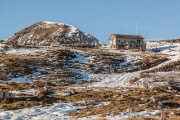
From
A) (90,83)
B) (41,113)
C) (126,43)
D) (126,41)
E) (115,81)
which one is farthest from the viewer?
(126,41)

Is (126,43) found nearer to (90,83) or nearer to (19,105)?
(90,83)

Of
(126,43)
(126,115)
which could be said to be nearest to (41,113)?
(126,115)

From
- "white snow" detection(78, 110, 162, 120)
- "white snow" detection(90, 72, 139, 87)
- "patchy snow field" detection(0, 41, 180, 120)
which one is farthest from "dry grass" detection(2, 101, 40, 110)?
"white snow" detection(90, 72, 139, 87)

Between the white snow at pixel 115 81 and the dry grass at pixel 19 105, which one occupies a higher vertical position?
the dry grass at pixel 19 105

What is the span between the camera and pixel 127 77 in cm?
6819

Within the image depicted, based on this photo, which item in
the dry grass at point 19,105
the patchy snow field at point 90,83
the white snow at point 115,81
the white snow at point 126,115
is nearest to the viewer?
the white snow at point 126,115

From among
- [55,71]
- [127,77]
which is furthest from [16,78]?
[127,77]

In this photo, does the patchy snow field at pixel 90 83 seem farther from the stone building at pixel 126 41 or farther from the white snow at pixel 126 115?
the stone building at pixel 126 41

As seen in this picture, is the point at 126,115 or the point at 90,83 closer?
the point at 126,115

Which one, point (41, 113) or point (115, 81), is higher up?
point (41, 113)

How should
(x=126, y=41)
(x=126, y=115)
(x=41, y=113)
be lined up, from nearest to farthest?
(x=126, y=115) < (x=41, y=113) < (x=126, y=41)

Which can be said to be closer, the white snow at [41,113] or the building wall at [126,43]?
the white snow at [41,113]

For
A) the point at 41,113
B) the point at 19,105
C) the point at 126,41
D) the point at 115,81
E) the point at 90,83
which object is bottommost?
the point at 90,83

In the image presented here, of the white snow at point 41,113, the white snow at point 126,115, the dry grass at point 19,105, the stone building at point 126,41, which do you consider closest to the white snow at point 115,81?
the dry grass at point 19,105
